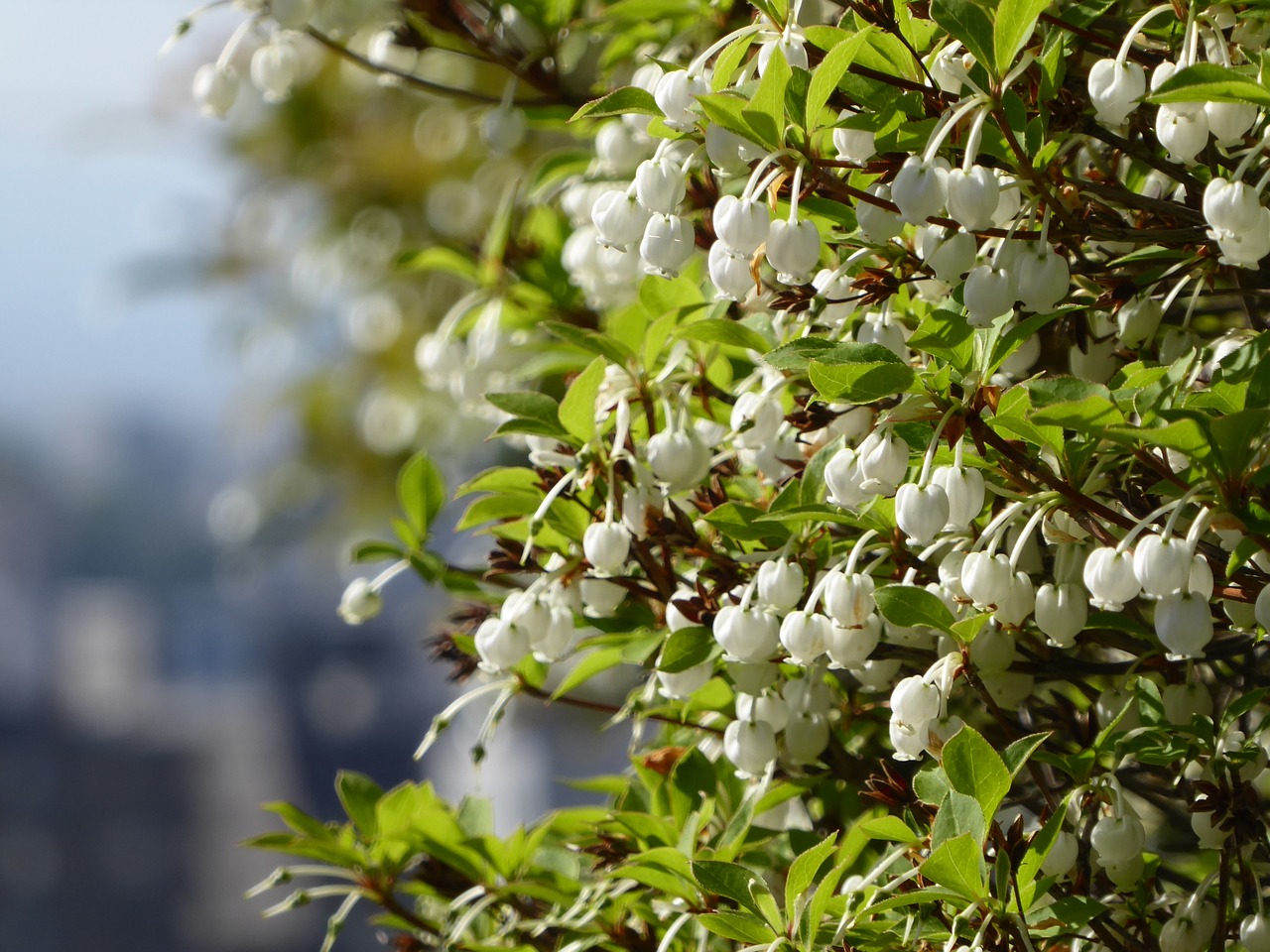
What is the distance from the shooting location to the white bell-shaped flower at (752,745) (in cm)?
92

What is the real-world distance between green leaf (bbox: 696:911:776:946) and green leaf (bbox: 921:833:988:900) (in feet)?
0.43

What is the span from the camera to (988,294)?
745mm

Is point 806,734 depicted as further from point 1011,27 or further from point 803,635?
point 1011,27

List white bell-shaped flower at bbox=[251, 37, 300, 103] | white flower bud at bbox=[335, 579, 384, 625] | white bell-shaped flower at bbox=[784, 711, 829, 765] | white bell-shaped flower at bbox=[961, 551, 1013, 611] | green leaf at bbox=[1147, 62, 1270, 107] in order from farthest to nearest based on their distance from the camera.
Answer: white bell-shaped flower at bbox=[251, 37, 300, 103]
white flower bud at bbox=[335, 579, 384, 625]
white bell-shaped flower at bbox=[784, 711, 829, 765]
white bell-shaped flower at bbox=[961, 551, 1013, 611]
green leaf at bbox=[1147, 62, 1270, 107]

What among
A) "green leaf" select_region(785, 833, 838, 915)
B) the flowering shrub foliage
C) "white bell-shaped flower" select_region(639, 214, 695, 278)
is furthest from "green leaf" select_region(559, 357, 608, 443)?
"green leaf" select_region(785, 833, 838, 915)

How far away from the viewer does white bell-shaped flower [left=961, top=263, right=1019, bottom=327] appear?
2.44ft

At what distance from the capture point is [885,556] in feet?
2.91

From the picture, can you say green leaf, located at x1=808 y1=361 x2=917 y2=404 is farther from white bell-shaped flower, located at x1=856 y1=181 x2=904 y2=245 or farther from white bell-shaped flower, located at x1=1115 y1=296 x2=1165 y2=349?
white bell-shaped flower, located at x1=1115 y1=296 x2=1165 y2=349

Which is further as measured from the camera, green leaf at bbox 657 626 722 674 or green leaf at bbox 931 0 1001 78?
green leaf at bbox 657 626 722 674

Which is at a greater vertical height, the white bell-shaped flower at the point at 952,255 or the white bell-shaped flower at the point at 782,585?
the white bell-shaped flower at the point at 952,255

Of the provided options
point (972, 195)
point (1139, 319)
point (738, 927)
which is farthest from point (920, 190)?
point (738, 927)

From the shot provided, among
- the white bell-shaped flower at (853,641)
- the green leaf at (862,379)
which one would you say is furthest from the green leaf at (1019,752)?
the green leaf at (862,379)

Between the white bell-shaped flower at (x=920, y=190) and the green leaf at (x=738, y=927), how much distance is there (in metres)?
0.44

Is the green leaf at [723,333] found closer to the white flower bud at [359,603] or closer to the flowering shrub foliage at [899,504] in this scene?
the flowering shrub foliage at [899,504]
